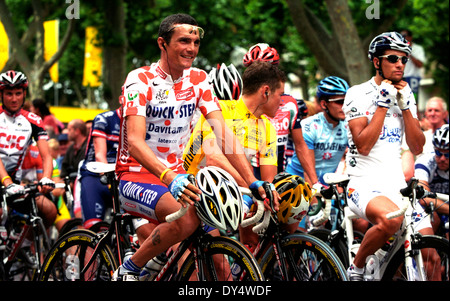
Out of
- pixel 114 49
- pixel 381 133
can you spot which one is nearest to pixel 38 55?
pixel 114 49

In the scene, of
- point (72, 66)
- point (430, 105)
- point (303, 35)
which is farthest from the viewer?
point (72, 66)

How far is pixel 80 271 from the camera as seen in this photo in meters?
6.80

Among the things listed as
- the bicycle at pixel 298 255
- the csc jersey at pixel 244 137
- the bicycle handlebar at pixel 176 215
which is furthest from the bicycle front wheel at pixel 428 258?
the bicycle handlebar at pixel 176 215

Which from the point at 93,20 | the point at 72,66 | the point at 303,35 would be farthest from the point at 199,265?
the point at 72,66

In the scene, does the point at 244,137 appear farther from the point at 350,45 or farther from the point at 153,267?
the point at 350,45

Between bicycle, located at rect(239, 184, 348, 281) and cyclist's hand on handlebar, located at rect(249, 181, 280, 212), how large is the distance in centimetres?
19

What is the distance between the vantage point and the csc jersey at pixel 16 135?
29.3ft

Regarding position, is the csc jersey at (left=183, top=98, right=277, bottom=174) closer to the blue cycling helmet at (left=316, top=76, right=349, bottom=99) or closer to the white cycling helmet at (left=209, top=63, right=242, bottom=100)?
the white cycling helmet at (left=209, top=63, right=242, bottom=100)

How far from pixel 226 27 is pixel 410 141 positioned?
1035 inches

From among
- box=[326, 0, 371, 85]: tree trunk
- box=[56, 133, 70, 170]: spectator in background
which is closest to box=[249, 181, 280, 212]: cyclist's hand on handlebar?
box=[326, 0, 371, 85]: tree trunk

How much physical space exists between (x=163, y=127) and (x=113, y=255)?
131 centimetres

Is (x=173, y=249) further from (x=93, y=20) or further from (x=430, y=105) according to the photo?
(x=93, y=20)

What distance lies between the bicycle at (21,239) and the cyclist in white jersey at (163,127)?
3.28m

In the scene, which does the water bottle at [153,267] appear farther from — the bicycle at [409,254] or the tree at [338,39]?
the tree at [338,39]
